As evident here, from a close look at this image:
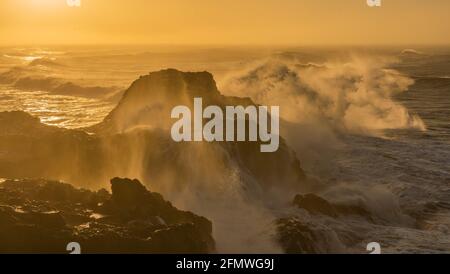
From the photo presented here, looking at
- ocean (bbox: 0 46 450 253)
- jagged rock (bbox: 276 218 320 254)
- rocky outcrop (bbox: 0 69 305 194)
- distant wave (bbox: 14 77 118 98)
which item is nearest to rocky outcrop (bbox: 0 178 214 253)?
ocean (bbox: 0 46 450 253)

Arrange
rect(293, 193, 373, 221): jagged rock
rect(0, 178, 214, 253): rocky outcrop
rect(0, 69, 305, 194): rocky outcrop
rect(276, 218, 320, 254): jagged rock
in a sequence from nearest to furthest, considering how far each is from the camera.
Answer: rect(0, 178, 214, 253): rocky outcrop → rect(276, 218, 320, 254): jagged rock → rect(293, 193, 373, 221): jagged rock → rect(0, 69, 305, 194): rocky outcrop

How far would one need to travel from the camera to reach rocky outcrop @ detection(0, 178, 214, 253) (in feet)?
37.5

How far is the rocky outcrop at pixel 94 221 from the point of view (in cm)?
1143

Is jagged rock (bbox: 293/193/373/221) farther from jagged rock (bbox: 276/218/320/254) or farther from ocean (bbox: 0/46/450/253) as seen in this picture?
jagged rock (bbox: 276/218/320/254)

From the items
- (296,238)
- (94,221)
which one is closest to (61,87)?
(94,221)

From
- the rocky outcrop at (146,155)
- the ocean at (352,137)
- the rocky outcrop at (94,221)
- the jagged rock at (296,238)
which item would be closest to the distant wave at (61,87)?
the ocean at (352,137)

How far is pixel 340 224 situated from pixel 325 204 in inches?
33.8

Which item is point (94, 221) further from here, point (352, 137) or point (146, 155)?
point (352, 137)

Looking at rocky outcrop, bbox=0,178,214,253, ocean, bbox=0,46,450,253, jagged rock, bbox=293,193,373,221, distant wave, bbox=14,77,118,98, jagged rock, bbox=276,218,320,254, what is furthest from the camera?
distant wave, bbox=14,77,118,98

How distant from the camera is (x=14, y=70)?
249 ft

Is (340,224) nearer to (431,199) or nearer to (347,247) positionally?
(347,247)

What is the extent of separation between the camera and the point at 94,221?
12469mm

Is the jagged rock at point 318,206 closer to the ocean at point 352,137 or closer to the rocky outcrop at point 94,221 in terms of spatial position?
the ocean at point 352,137

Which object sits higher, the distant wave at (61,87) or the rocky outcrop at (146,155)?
the distant wave at (61,87)
